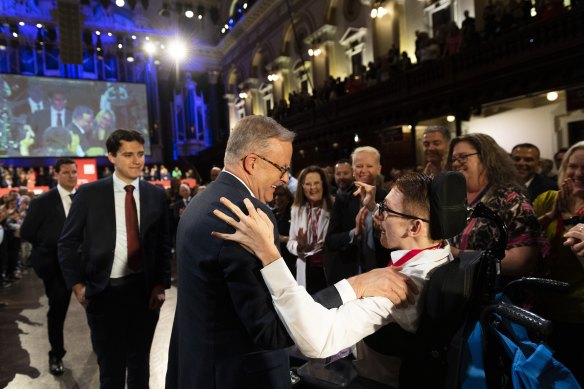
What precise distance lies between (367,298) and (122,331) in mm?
1862

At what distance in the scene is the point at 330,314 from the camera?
1.29m

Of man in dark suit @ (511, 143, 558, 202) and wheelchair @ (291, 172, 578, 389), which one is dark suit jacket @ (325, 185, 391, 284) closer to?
man in dark suit @ (511, 143, 558, 202)

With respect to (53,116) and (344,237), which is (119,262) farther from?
(53,116)

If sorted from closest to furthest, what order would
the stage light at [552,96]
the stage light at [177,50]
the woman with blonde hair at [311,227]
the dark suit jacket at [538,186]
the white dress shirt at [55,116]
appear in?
the dark suit jacket at [538,186], the woman with blonde hair at [311,227], the stage light at [552,96], the white dress shirt at [55,116], the stage light at [177,50]

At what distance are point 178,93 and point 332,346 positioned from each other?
29686 mm

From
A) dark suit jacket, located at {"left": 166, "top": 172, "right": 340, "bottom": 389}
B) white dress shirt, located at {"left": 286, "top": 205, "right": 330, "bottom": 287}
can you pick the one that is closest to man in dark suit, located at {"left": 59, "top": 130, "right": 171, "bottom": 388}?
dark suit jacket, located at {"left": 166, "top": 172, "right": 340, "bottom": 389}

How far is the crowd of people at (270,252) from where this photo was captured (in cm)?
125

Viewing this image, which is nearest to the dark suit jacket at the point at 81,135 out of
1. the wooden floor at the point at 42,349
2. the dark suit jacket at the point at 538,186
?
the wooden floor at the point at 42,349

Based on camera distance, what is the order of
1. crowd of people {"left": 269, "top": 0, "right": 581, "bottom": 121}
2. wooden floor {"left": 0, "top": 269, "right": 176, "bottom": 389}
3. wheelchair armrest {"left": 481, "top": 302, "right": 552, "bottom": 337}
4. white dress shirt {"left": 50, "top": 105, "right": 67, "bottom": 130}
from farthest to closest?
1. white dress shirt {"left": 50, "top": 105, "right": 67, "bottom": 130}
2. crowd of people {"left": 269, "top": 0, "right": 581, "bottom": 121}
3. wooden floor {"left": 0, "top": 269, "right": 176, "bottom": 389}
4. wheelchair armrest {"left": 481, "top": 302, "right": 552, "bottom": 337}

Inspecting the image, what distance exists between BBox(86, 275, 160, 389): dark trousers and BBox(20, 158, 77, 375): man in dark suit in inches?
44.5

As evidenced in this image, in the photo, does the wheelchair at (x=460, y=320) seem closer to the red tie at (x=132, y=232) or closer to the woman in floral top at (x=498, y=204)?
the woman in floral top at (x=498, y=204)

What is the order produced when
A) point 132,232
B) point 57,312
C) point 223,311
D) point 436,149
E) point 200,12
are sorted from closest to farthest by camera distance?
point 223,311 → point 132,232 → point 436,149 → point 57,312 → point 200,12

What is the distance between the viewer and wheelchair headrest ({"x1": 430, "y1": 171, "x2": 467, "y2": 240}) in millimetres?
1343

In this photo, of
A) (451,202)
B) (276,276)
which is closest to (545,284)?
(451,202)
